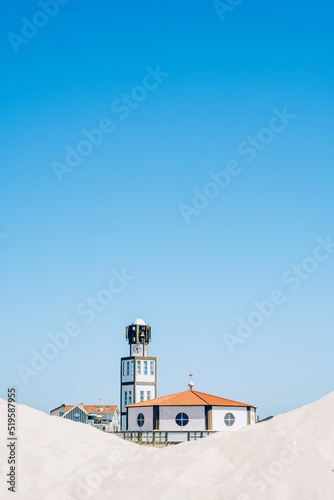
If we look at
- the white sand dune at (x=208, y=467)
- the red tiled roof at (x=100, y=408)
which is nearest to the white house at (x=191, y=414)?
the white sand dune at (x=208, y=467)

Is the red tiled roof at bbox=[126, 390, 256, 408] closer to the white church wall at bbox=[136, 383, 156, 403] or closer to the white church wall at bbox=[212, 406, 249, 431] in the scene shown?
the white church wall at bbox=[212, 406, 249, 431]

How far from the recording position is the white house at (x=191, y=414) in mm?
41219

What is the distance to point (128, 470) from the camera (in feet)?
43.2

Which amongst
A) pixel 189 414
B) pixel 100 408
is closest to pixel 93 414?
pixel 100 408

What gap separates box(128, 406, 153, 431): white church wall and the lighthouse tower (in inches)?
665

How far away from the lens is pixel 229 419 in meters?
42.2

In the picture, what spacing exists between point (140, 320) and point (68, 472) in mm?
49753

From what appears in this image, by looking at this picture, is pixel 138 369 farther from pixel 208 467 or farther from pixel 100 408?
pixel 208 467

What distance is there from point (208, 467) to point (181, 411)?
3018cm

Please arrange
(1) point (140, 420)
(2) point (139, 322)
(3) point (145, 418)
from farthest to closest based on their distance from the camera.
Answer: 1. (2) point (139, 322)
2. (1) point (140, 420)
3. (3) point (145, 418)

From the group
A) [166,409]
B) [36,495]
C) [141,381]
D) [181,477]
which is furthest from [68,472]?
[141,381]

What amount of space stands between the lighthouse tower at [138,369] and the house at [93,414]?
35.3 feet

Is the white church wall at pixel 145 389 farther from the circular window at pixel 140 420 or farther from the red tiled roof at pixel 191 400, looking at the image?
the circular window at pixel 140 420

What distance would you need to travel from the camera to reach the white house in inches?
1623
